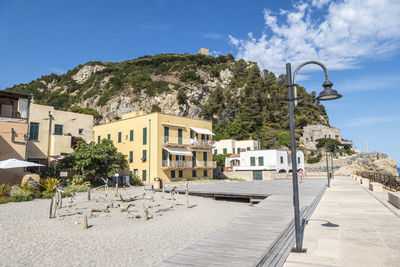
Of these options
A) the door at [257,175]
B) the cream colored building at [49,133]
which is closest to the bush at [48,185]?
the cream colored building at [49,133]

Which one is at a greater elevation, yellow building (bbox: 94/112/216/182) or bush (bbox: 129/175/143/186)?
yellow building (bbox: 94/112/216/182)

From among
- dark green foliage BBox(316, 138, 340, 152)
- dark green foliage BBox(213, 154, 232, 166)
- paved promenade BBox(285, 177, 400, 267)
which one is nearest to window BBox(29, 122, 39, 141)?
paved promenade BBox(285, 177, 400, 267)

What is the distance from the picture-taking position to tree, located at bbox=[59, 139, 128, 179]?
842 inches

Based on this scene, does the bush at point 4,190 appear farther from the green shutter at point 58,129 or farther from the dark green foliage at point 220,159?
the dark green foliage at point 220,159

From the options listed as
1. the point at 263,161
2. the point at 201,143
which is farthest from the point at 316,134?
the point at 201,143

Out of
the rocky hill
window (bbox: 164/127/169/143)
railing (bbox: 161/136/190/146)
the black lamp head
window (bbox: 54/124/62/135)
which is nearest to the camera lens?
the black lamp head

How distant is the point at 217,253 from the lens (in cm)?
532

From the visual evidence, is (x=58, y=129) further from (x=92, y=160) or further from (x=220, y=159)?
(x=220, y=159)

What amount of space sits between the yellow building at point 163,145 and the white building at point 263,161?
10.9m

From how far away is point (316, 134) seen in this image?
59.4m

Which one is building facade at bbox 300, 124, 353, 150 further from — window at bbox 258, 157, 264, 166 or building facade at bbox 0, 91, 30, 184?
building facade at bbox 0, 91, 30, 184

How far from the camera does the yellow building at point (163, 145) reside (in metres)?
27.1

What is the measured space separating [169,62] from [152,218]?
7524cm

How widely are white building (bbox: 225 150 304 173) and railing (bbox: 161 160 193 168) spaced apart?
1398 cm
